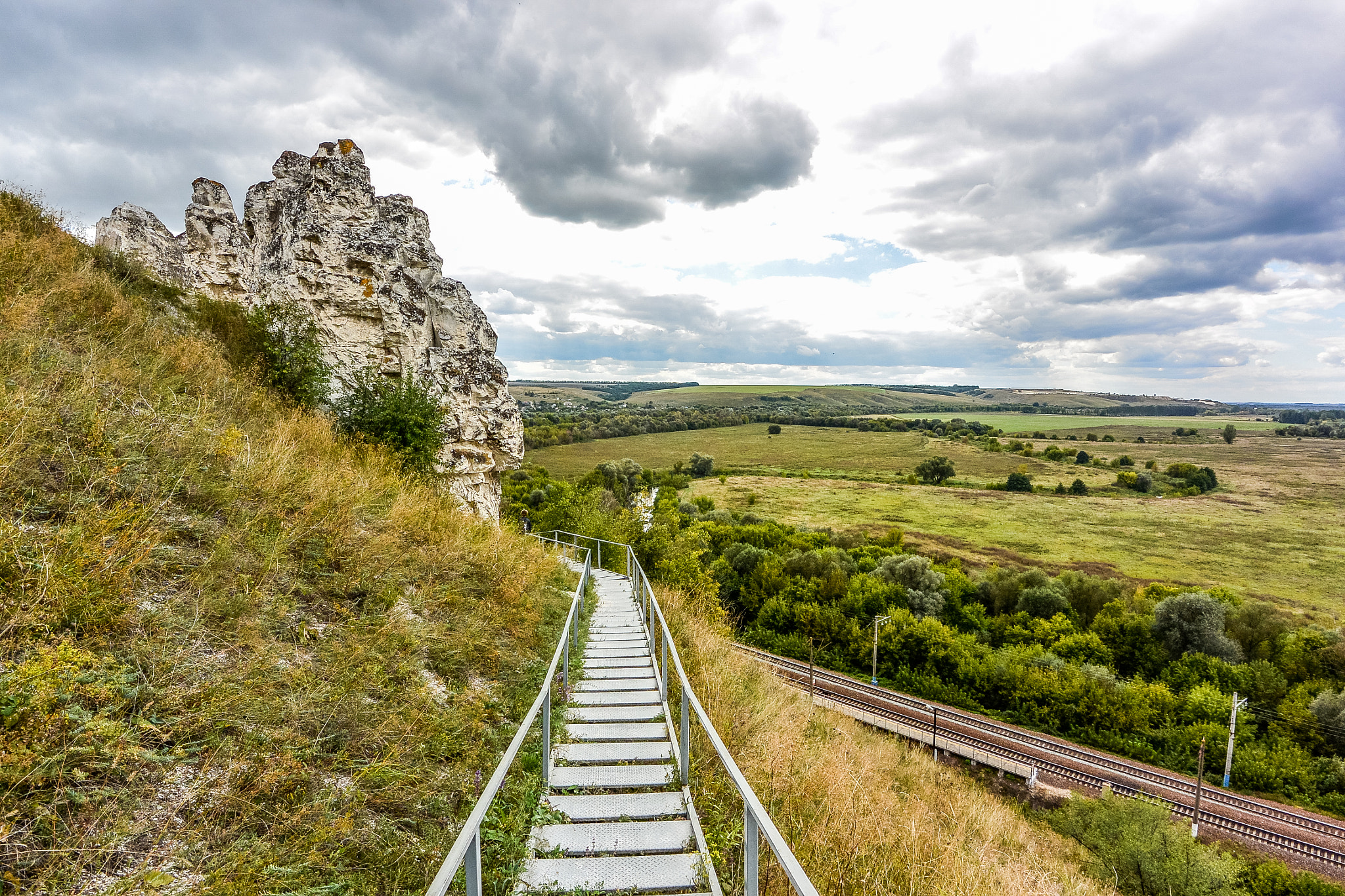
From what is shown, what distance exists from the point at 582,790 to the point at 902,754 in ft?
49.1

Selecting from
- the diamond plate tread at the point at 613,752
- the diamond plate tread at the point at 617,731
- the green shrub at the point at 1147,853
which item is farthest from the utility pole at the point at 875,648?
the diamond plate tread at the point at 613,752

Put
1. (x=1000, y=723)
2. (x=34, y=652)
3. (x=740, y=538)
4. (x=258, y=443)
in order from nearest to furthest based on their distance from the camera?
(x=34, y=652)
(x=258, y=443)
(x=1000, y=723)
(x=740, y=538)

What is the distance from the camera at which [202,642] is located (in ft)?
13.9

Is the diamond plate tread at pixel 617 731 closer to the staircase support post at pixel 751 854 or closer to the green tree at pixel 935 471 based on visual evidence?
the staircase support post at pixel 751 854

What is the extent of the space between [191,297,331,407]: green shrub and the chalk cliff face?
467 mm

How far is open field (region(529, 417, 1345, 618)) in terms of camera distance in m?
45.7

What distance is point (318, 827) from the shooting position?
3498mm

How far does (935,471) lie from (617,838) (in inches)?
3596

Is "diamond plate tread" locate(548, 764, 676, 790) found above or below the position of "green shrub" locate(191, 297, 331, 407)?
below

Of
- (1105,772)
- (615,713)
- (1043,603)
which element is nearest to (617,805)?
(615,713)

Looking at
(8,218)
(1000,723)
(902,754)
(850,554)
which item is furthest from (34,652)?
(850,554)

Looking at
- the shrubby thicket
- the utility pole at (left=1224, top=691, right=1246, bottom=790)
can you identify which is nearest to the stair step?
the shrubby thicket

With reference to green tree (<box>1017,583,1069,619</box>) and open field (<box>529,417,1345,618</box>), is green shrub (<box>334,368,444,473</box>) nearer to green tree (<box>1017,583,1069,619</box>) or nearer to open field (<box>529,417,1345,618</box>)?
green tree (<box>1017,583,1069,619</box>)

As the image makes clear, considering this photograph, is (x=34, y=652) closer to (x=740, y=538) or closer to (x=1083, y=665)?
(x=1083, y=665)
